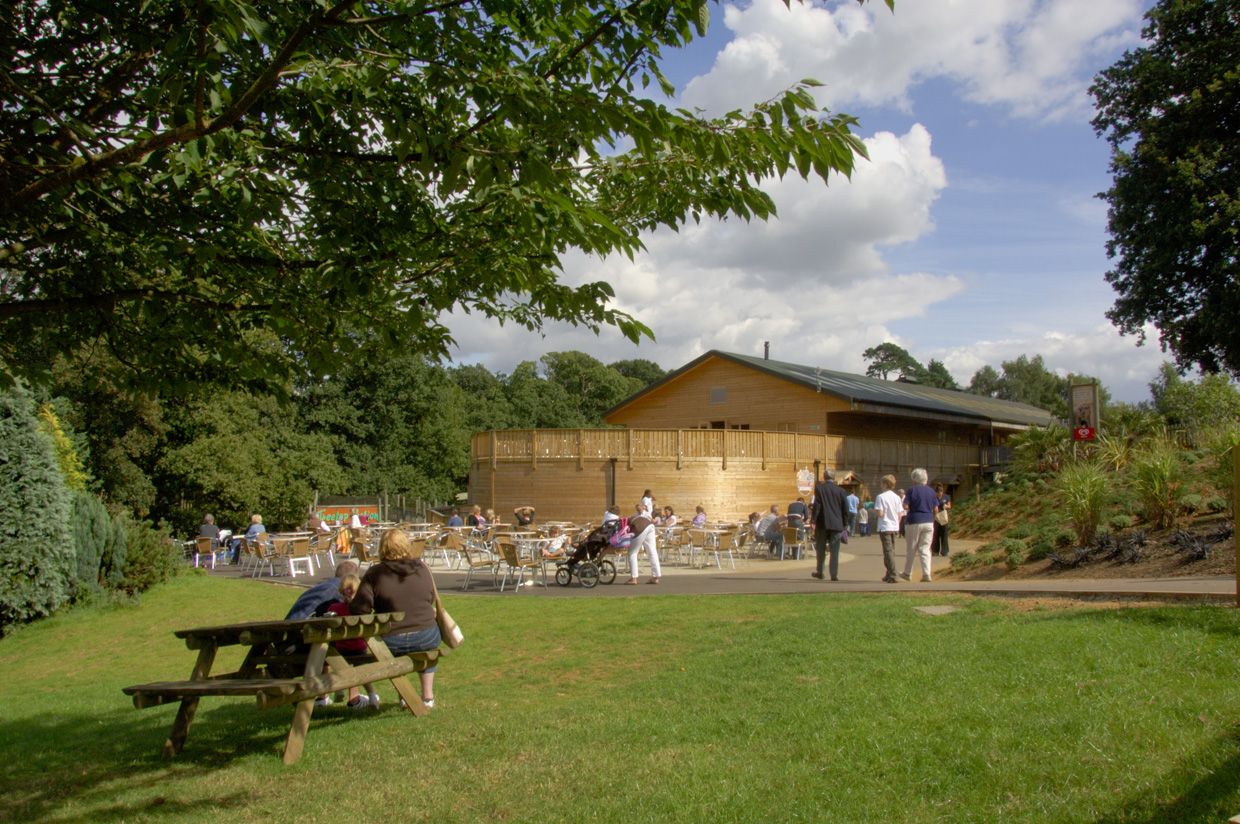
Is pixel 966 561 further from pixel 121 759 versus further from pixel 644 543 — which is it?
pixel 121 759

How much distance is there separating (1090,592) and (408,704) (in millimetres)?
6700

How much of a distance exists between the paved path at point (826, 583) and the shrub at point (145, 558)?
8.56 ft

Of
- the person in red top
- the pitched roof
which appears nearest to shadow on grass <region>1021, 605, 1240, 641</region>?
the person in red top

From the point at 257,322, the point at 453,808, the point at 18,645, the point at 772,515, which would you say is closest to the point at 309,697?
the point at 453,808

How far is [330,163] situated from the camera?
3695 mm

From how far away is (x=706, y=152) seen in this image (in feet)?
11.0

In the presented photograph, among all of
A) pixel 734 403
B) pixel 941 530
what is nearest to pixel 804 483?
pixel 734 403

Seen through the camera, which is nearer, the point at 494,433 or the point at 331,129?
the point at 331,129

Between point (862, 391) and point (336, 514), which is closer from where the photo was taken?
point (336, 514)

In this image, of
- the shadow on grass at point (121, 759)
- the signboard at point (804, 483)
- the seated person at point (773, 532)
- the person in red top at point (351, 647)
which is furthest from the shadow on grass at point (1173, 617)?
the signboard at point (804, 483)

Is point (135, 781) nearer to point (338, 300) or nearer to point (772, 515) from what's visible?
point (338, 300)

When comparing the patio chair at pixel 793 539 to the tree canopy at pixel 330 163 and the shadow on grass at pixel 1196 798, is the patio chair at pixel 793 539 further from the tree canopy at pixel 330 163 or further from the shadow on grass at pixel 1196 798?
the shadow on grass at pixel 1196 798

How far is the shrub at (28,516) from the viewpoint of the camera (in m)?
11.9

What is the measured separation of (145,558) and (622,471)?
15173mm
